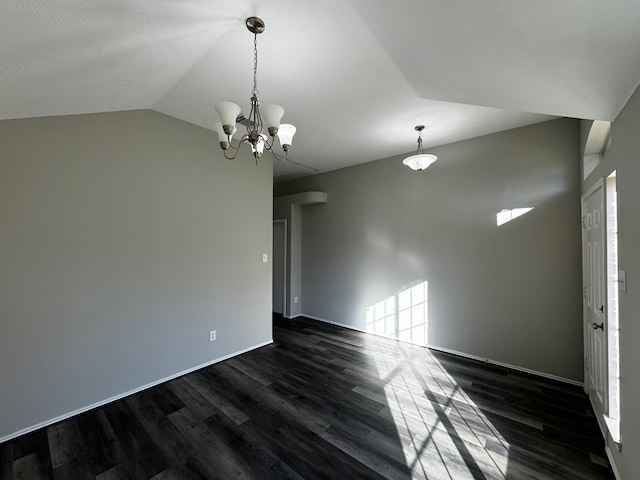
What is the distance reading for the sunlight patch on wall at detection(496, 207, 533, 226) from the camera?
289 cm

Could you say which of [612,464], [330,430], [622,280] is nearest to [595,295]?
[622,280]

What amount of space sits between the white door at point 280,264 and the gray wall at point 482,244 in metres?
1.16

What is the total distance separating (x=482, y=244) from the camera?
10.4 ft

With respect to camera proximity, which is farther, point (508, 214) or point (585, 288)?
point (508, 214)

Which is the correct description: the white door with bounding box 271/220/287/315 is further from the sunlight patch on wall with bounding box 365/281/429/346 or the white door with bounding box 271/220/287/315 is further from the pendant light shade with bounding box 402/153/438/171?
the pendant light shade with bounding box 402/153/438/171

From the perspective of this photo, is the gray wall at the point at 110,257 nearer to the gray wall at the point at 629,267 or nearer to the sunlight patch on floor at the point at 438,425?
the sunlight patch on floor at the point at 438,425

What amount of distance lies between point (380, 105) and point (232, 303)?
2841 mm

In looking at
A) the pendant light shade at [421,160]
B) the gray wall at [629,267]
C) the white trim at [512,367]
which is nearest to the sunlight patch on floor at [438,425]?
the white trim at [512,367]

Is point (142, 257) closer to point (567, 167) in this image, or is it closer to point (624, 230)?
point (624, 230)

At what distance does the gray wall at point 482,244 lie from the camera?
8.83 ft

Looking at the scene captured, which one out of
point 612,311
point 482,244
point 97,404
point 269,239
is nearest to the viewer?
point 612,311

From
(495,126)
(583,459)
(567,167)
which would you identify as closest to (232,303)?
(583,459)

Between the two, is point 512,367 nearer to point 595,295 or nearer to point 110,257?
point 595,295

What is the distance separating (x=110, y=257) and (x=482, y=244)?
13.1 feet
